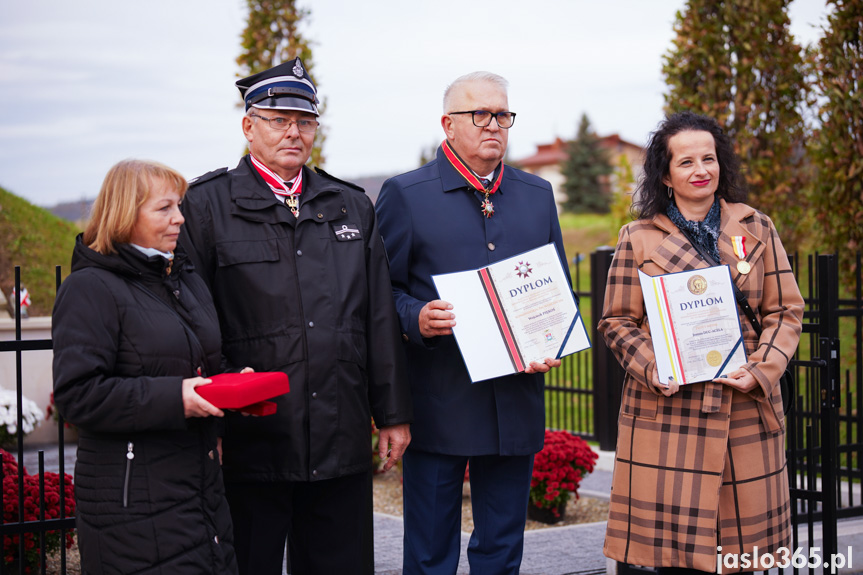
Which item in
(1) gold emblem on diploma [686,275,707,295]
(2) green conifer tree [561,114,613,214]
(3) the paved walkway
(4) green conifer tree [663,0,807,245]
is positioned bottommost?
(3) the paved walkway

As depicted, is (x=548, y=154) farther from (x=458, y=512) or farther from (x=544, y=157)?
(x=458, y=512)

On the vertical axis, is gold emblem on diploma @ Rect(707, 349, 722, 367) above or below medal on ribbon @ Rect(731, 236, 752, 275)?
below

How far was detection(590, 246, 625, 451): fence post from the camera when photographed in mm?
7156

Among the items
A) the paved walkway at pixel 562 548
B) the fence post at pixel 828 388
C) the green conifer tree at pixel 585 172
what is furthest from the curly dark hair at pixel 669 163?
the green conifer tree at pixel 585 172

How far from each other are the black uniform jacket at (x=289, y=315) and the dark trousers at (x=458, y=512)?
0.45 metres

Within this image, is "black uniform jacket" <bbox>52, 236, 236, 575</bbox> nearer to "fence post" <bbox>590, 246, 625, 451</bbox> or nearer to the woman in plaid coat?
the woman in plaid coat

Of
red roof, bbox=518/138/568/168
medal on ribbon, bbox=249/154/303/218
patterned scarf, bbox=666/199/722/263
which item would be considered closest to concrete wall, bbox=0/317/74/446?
medal on ribbon, bbox=249/154/303/218

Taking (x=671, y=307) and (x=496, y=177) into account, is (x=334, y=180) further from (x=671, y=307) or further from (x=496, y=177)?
(x=671, y=307)

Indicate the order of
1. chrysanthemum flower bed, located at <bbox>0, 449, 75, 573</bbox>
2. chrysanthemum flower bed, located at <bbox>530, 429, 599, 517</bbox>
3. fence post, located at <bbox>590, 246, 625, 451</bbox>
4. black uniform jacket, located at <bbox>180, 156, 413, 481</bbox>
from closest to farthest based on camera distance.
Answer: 1. black uniform jacket, located at <bbox>180, 156, 413, 481</bbox>
2. chrysanthemum flower bed, located at <bbox>0, 449, 75, 573</bbox>
3. chrysanthemum flower bed, located at <bbox>530, 429, 599, 517</bbox>
4. fence post, located at <bbox>590, 246, 625, 451</bbox>

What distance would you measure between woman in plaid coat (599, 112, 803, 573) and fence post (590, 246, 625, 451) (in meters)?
2.92

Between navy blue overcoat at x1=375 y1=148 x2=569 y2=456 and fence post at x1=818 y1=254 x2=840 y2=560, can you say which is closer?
navy blue overcoat at x1=375 y1=148 x2=569 y2=456

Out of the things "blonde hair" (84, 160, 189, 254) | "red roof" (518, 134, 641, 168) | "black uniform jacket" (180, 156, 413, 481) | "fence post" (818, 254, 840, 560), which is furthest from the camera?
"red roof" (518, 134, 641, 168)

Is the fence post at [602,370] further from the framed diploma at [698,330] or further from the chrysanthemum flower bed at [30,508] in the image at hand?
the chrysanthemum flower bed at [30,508]

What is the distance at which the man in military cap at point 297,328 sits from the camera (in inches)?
124
